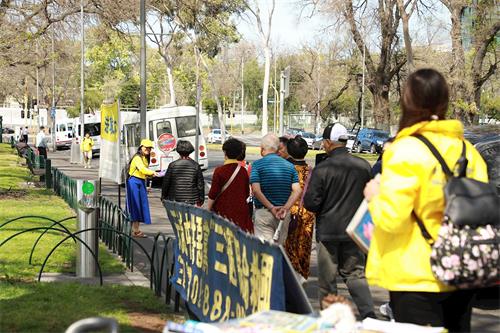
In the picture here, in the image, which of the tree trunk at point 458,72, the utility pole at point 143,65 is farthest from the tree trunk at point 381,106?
the utility pole at point 143,65

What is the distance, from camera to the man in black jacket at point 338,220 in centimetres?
759

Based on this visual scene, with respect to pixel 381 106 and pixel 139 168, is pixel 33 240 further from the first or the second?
pixel 381 106

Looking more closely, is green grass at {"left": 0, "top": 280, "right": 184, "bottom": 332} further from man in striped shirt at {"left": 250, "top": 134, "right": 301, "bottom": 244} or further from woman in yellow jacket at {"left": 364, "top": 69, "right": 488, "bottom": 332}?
woman in yellow jacket at {"left": 364, "top": 69, "right": 488, "bottom": 332}

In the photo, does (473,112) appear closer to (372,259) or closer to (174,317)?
(174,317)

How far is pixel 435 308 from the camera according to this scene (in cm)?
417

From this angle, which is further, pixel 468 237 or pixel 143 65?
pixel 143 65

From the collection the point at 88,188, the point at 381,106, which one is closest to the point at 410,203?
the point at 88,188

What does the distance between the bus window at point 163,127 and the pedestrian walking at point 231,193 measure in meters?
24.0

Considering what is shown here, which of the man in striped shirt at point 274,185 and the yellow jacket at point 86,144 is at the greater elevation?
the man in striped shirt at point 274,185

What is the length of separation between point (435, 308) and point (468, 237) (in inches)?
16.2

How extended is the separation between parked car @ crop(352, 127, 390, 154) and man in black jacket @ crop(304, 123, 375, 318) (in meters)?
48.9

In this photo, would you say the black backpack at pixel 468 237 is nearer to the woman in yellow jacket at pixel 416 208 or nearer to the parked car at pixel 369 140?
the woman in yellow jacket at pixel 416 208

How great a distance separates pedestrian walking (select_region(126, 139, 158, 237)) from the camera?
1505cm

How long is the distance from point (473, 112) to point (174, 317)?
3222 cm
